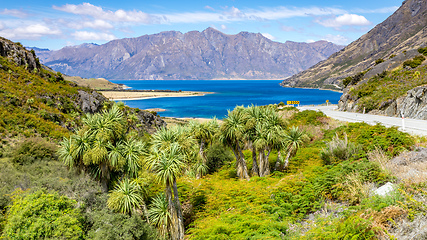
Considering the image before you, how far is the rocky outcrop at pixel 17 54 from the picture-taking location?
52784 millimetres

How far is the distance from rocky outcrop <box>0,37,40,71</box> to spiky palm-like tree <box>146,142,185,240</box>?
182 feet

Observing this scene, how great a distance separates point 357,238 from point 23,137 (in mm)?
36045

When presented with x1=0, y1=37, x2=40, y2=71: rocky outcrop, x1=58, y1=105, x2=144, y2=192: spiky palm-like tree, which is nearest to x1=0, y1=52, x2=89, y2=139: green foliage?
x1=0, y1=37, x2=40, y2=71: rocky outcrop

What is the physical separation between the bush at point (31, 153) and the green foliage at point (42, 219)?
807cm

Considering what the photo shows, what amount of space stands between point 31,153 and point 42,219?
11.3m

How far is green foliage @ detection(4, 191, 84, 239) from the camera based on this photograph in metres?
11.5

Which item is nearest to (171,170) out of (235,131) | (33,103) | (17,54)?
(235,131)

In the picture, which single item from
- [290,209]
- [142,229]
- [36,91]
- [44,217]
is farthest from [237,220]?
[36,91]

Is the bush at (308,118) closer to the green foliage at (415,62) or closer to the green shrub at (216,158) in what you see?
the green shrub at (216,158)

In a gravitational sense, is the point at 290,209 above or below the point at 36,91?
below

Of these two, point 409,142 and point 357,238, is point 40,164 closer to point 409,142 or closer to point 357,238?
point 357,238

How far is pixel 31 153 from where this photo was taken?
2042 centimetres

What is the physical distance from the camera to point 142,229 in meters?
13.6

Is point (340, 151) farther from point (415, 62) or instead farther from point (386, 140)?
point (415, 62)
